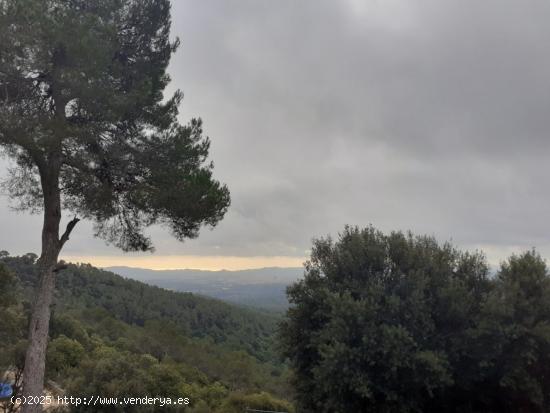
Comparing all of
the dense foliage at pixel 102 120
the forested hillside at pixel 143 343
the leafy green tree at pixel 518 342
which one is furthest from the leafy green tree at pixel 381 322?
the dense foliage at pixel 102 120

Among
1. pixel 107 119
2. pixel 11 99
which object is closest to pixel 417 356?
pixel 107 119

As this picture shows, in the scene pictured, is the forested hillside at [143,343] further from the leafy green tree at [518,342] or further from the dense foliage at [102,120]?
the leafy green tree at [518,342]

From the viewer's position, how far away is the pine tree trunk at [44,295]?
9023mm

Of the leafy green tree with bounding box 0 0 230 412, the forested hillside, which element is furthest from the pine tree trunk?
the forested hillside

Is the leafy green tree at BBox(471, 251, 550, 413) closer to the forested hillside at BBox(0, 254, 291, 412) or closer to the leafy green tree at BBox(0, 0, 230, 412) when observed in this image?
the forested hillside at BBox(0, 254, 291, 412)

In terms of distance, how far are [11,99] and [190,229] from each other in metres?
4.78

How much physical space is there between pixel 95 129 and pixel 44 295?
12.4 ft

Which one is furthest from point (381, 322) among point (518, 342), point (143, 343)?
point (143, 343)

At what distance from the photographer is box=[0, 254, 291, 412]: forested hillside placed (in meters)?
13.0

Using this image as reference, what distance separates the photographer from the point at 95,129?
908cm

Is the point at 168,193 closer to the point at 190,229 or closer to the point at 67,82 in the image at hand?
the point at 190,229

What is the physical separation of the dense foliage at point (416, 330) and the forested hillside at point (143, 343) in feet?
10.5

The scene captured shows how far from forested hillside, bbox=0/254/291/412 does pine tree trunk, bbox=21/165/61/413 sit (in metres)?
2.51

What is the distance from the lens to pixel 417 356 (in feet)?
38.3
